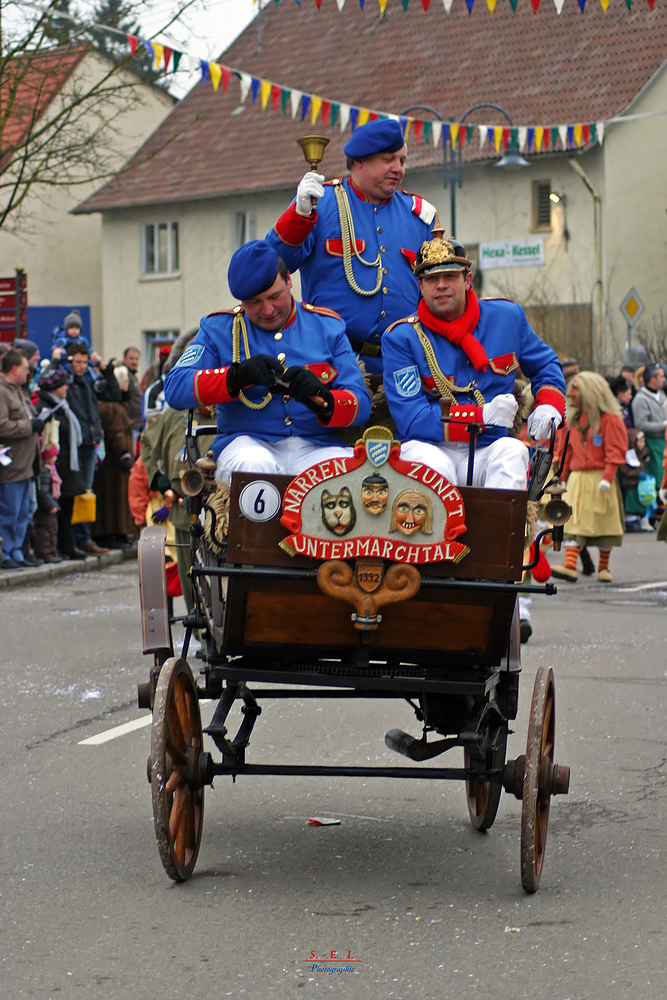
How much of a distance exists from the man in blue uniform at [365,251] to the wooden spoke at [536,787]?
68.7 inches

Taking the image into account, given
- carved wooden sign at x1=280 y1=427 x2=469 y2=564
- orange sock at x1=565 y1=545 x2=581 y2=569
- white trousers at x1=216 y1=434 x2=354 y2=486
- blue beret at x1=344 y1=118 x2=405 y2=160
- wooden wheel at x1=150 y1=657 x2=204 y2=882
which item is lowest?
orange sock at x1=565 y1=545 x2=581 y2=569

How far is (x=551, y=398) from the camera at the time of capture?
16.9 ft

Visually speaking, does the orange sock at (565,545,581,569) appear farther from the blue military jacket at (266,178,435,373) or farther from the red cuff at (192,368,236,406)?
the red cuff at (192,368,236,406)

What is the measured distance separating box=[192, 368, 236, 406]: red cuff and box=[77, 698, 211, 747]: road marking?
2545 mm

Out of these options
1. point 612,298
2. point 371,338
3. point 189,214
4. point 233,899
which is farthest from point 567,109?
point 233,899

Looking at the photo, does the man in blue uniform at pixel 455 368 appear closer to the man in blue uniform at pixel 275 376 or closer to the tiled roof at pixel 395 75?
the man in blue uniform at pixel 275 376

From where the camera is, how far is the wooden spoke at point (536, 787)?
173 inches

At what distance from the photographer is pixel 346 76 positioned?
3700 cm

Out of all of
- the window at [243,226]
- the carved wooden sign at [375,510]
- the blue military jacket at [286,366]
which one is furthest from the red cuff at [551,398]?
the window at [243,226]

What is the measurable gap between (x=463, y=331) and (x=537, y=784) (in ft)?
5.30

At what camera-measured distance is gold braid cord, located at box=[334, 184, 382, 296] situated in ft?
19.2

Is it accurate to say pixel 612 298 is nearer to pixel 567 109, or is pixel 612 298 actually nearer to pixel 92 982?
pixel 567 109

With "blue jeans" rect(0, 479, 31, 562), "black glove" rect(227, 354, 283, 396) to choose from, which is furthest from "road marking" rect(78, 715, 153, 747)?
"blue jeans" rect(0, 479, 31, 562)

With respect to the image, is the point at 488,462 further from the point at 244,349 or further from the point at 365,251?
the point at 365,251
